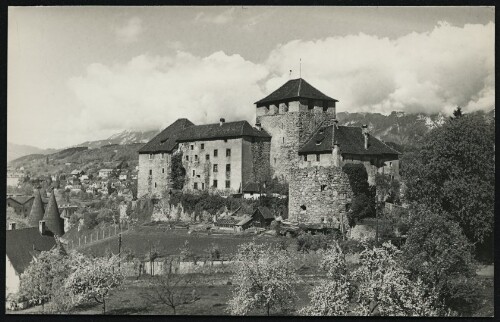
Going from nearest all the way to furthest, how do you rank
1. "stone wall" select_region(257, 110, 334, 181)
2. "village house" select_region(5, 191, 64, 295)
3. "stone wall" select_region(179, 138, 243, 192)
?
"village house" select_region(5, 191, 64, 295) → "stone wall" select_region(257, 110, 334, 181) → "stone wall" select_region(179, 138, 243, 192)

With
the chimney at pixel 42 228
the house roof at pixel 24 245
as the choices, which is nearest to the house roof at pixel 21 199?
the chimney at pixel 42 228

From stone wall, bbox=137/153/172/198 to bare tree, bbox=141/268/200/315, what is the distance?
18487 mm

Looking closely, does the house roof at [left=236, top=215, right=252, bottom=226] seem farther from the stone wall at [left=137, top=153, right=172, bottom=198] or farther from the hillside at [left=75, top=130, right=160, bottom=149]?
the stone wall at [left=137, top=153, right=172, bottom=198]

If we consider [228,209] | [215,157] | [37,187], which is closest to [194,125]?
[215,157]

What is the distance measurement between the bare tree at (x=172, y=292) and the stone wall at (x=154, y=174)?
60.7 feet

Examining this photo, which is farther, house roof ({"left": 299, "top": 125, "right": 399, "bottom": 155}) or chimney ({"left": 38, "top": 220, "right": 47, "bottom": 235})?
house roof ({"left": 299, "top": 125, "right": 399, "bottom": 155})

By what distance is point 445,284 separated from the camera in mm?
27594

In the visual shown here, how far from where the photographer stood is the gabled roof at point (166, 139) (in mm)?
53031

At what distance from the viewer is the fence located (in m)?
42.9

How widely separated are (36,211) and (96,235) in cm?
482

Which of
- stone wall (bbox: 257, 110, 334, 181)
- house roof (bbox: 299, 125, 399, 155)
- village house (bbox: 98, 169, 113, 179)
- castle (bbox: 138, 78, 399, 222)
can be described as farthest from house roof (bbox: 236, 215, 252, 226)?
village house (bbox: 98, 169, 113, 179)

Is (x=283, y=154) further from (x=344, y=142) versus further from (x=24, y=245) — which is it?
(x=24, y=245)
